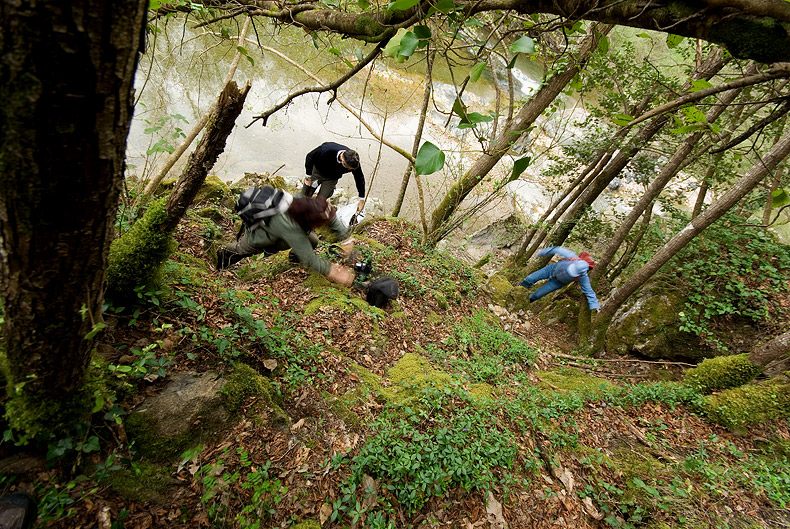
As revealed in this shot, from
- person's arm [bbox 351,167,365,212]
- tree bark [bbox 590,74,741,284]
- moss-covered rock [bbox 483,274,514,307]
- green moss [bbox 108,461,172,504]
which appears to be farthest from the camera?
moss-covered rock [bbox 483,274,514,307]

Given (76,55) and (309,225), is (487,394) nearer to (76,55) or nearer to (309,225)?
(309,225)

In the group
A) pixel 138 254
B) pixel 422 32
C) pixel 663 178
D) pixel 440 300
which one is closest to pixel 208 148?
pixel 138 254

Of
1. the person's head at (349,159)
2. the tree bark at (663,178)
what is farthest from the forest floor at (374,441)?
the tree bark at (663,178)

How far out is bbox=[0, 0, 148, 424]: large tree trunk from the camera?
0.59m

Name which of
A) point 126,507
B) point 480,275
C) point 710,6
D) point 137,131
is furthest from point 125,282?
point 137,131

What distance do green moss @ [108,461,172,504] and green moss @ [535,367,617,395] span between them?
4364 millimetres

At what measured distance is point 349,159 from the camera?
5.40 meters

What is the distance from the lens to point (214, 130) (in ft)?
7.14

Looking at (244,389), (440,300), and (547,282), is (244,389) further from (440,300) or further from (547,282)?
(547,282)

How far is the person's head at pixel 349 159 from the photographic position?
539 cm

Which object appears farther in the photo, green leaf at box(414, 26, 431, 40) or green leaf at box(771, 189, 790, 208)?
green leaf at box(771, 189, 790, 208)

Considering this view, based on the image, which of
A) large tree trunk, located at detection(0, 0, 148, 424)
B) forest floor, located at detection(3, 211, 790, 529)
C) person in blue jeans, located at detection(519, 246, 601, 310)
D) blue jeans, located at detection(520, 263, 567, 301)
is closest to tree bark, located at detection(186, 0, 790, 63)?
large tree trunk, located at detection(0, 0, 148, 424)

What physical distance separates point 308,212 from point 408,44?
8.64 feet

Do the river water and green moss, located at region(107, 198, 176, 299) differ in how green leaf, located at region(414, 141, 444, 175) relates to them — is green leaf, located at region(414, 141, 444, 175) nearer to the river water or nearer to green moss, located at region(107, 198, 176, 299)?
green moss, located at region(107, 198, 176, 299)
